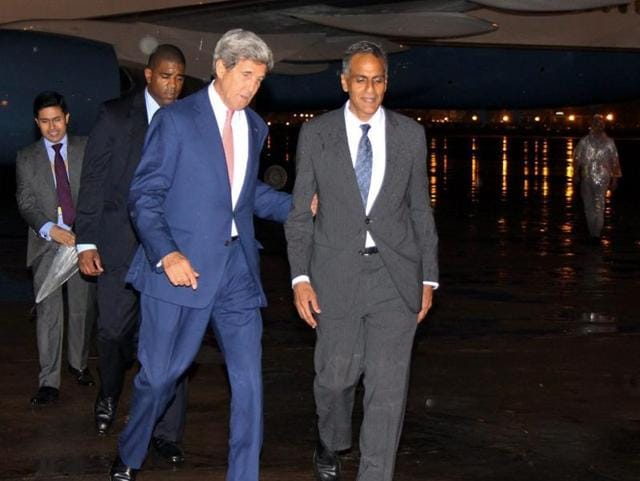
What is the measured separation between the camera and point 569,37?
21016 mm

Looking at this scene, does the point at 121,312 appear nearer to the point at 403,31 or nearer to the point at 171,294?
the point at 171,294

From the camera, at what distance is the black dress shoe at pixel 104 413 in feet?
20.0

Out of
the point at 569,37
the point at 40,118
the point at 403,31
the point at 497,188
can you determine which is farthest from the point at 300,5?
the point at 40,118

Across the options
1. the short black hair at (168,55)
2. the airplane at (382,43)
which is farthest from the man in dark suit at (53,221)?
the airplane at (382,43)

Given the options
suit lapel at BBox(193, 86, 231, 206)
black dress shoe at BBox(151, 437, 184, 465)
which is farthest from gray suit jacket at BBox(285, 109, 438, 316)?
black dress shoe at BBox(151, 437, 184, 465)

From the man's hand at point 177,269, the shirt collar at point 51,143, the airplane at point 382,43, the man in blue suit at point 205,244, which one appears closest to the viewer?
the man's hand at point 177,269

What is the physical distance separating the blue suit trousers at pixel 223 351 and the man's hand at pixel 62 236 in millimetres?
1789

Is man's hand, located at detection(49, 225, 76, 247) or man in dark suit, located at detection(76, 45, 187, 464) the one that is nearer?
man in dark suit, located at detection(76, 45, 187, 464)

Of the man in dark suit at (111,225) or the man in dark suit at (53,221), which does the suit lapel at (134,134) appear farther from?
the man in dark suit at (53,221)

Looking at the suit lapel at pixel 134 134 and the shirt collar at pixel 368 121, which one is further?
the suit lapel at pixel 134 134

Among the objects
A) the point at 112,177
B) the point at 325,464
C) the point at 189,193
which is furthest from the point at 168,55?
the point at 325,464

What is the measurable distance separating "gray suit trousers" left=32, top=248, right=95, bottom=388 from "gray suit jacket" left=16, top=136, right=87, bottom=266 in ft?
0.48

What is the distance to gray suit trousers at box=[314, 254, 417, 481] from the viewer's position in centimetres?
493

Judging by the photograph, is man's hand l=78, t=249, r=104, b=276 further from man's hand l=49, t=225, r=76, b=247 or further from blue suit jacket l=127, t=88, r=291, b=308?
blue suit jacket l=127, t=88, r=291, b=308
